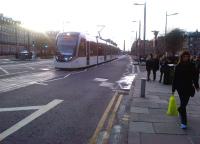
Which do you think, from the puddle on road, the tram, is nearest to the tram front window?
the tram

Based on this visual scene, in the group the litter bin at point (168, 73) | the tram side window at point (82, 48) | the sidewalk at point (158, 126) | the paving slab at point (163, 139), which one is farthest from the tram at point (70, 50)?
the paving slab at point (163, 139)

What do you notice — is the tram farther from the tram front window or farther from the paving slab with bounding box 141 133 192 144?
the paving slab with bounding box 141 133 192 144

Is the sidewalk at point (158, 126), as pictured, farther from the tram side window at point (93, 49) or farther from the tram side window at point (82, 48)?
the tram side window at point (93, 49)

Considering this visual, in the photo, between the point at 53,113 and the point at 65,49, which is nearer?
the point at 53,113

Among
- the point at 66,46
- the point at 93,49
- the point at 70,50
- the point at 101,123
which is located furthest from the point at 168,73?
the point at 93,49

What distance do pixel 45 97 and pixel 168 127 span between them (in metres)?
5.78

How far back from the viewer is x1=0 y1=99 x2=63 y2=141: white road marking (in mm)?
7402

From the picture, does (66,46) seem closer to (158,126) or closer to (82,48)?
(82,48)

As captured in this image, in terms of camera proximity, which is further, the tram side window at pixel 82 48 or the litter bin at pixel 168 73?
the tram side window at pixel 82 48

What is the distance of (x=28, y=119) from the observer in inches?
350

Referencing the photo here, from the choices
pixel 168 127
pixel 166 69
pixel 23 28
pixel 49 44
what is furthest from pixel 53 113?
pixel 23 28

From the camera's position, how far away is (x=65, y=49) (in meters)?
29.9

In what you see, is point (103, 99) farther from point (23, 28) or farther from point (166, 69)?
point (23, 28)

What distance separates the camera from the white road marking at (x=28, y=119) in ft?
24.3
